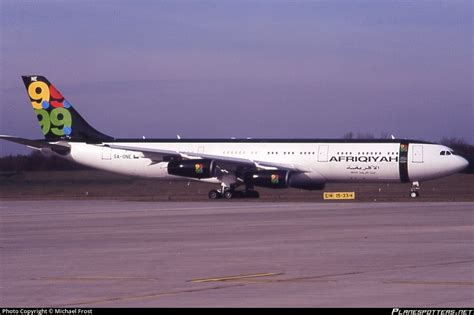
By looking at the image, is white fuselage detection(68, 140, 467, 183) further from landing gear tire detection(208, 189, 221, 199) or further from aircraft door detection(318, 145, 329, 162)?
landing gear tire detection(208, 189, 221, 199)

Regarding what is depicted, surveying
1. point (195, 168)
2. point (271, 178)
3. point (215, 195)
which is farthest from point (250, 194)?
point (195, 168)

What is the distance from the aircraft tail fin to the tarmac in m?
26.9

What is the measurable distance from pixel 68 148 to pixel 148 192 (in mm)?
9238

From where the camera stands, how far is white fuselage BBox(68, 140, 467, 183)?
176 ft

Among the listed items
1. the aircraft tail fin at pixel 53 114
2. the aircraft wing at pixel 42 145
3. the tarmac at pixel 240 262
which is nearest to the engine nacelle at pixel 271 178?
the aircraft tail fin at pixel 53 114

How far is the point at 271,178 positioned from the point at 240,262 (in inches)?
1388

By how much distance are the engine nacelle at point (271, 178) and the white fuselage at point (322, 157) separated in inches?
101

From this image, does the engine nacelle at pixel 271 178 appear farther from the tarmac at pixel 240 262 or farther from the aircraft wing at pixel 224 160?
the tarmac at pixel 240 262

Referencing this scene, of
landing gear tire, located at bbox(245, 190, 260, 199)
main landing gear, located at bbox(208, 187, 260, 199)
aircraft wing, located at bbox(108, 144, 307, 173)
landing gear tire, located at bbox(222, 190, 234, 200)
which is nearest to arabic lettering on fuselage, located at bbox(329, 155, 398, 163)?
aircraft wing, located at bbox(108, 144, 307, 173)

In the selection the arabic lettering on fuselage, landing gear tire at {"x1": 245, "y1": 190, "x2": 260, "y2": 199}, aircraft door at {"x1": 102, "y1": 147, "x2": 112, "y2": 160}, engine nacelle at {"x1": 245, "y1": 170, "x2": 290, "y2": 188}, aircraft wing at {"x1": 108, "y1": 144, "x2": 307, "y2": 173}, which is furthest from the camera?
aircraft door at {"x1": 102, "y1": 147, "x2": 112, "y2": 160}

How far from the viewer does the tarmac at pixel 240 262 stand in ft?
42.7

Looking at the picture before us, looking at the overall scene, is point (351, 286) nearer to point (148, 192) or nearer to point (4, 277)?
point (4, 277)

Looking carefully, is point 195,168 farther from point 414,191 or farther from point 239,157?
point 414,191

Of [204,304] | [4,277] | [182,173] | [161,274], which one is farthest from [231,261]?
[182,173]
